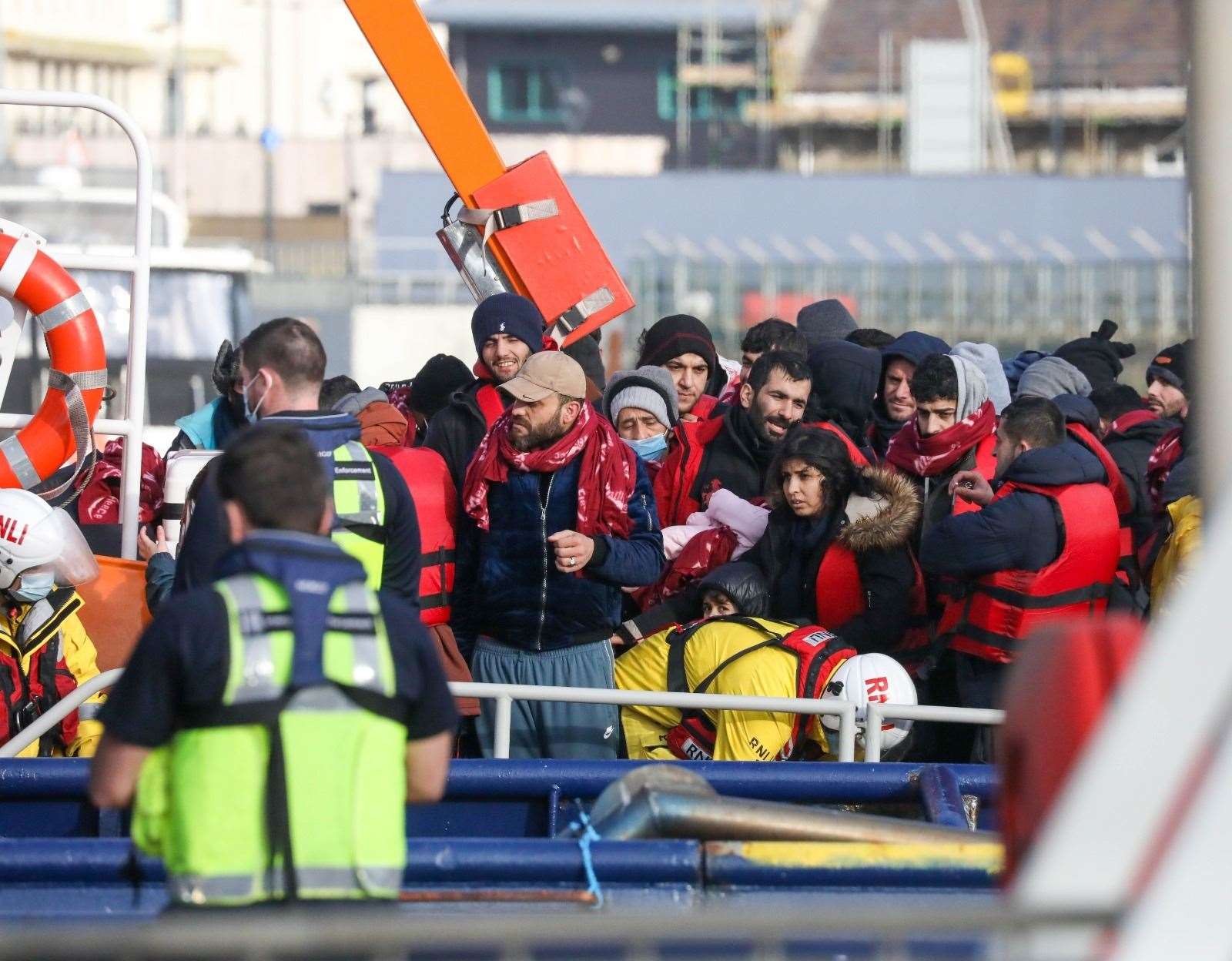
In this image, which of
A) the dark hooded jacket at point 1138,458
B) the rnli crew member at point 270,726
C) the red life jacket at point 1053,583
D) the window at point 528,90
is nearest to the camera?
the rnli crew member at point 270,726

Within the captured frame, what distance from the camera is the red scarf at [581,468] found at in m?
5.54

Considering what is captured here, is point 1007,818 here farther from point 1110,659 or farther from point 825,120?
point 825,120

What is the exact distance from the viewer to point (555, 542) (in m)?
5.48

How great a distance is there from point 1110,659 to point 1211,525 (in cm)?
25

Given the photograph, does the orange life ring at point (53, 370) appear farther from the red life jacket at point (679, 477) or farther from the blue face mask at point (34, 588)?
the red life jacket at point (679, 477)

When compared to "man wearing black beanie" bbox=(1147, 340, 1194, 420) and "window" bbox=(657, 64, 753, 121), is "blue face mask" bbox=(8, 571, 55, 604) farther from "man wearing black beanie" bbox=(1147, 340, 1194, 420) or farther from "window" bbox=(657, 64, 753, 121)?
"window" bbox=(657, 64, 753, 121)

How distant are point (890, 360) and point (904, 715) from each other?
7.35 ft

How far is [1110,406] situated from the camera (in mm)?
8125

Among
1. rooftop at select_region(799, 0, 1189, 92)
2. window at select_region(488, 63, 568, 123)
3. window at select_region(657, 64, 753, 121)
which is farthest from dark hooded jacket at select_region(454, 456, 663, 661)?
window at select_region(488, 63, 568, 123)

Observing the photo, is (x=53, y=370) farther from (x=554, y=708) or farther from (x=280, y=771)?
(x=280, y=771)

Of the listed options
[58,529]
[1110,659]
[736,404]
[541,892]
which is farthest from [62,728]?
[1110,659]

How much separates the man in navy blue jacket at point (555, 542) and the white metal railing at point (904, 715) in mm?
818

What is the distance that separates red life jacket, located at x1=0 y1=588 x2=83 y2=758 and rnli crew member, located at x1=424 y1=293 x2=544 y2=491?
49.6 inches

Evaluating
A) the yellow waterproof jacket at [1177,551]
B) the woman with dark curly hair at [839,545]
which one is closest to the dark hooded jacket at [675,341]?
the woman with dark curly hair at [839,545]
